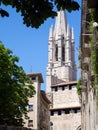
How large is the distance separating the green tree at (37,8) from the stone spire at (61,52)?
139871mm

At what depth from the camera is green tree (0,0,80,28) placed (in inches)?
225

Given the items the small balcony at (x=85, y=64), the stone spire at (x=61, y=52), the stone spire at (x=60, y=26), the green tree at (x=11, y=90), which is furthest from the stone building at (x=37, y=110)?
the stone spire at (x=60, y=26)

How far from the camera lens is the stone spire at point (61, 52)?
501 ft

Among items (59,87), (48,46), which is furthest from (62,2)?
(48,46)

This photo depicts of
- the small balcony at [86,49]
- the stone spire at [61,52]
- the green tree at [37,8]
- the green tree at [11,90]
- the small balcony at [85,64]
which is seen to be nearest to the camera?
the green tree at [37,8]

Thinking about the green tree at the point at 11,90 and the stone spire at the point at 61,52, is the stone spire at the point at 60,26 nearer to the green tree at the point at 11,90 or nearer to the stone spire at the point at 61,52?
the stone spire at the point at 61,52

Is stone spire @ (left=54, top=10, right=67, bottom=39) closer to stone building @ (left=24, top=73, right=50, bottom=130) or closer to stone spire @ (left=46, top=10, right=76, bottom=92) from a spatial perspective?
stone spire @ (left=46, top=10, right=76, bottom=92)

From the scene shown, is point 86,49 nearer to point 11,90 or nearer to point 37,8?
point 11,90

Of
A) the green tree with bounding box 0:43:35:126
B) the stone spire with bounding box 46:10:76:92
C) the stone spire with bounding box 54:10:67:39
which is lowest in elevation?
the green tree with bounding box 0:43:35:126

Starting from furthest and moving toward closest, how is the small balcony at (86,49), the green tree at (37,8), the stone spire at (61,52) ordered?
the stone spire at (61,52) → the small balcony at (86,49) → the green tree at (37,8)

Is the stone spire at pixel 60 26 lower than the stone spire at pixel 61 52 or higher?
higher

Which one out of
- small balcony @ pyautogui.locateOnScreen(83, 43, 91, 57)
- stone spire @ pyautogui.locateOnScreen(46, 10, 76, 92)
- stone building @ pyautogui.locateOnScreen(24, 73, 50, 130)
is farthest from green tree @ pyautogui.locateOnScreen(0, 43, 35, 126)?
stone spire @ pyautogui.locateOnScreen(46, 10, 76, 92)

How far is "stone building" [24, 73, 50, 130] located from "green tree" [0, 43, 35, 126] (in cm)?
2372

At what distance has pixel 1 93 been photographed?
34.5 m
